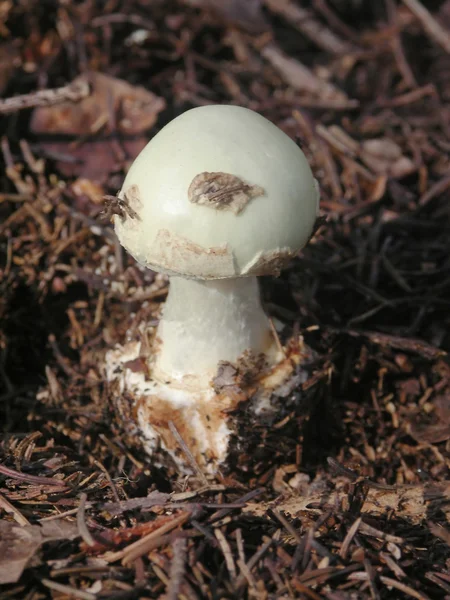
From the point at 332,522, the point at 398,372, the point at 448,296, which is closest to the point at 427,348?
the point at 398,372

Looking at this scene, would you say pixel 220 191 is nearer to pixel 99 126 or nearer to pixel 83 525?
pixel 83 525

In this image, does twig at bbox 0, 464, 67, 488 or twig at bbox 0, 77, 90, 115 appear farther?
twig at bbox 0, 77, 90, 115

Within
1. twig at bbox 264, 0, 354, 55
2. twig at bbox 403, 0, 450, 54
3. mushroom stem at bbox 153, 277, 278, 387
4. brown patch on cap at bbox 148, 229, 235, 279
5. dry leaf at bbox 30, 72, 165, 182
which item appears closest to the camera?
brown patch on cap at bbox 148, 229, 235, 279

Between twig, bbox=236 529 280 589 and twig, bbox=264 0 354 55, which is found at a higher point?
twig, bbox=264 0 354 55

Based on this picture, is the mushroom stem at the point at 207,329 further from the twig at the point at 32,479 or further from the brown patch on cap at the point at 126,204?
the twig at the point at 32,479

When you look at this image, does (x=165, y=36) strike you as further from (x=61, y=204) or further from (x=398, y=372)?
(x=398, y=372)

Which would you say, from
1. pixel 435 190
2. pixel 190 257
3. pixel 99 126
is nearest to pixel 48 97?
pixel 99 126

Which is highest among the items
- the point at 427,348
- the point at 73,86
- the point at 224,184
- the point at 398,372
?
the point at 224,184

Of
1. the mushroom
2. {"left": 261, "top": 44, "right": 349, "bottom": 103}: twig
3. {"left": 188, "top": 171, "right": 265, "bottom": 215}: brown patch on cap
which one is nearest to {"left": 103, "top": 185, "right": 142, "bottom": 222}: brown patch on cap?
the mushroom

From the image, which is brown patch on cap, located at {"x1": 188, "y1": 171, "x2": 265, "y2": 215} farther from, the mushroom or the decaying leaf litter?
the decaying leaf litter
